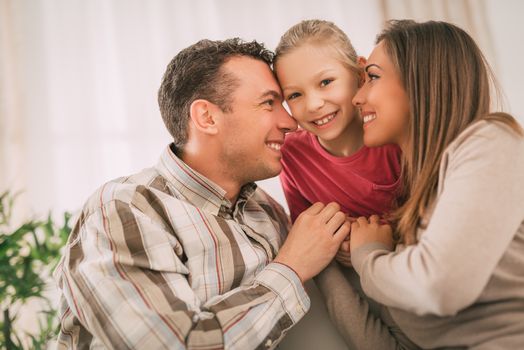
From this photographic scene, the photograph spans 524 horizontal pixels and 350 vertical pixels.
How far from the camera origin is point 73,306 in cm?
109

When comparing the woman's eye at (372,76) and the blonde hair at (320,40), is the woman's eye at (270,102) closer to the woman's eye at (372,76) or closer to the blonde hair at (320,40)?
the blonde hair at (320,40)

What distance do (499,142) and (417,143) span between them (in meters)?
0.25

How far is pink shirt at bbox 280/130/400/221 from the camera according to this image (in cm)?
151

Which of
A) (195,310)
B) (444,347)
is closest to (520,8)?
(444,347)

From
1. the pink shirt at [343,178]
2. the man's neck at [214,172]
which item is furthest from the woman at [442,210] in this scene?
the man's neck at [214,172]

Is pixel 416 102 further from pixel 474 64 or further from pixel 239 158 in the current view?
pixel 239 158

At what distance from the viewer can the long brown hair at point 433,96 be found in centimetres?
110

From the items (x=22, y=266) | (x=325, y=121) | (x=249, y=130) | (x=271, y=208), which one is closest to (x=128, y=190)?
(x=249, y=130)

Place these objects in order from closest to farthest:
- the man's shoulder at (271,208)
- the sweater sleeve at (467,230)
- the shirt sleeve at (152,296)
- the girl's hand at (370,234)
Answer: the sweater sleeve at (467,230) → the shirt sleeve at (152,296) → the girl's hand at (370,234) → the man's shoulder at (271,208)

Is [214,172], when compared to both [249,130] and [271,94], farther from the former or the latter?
[271,94]

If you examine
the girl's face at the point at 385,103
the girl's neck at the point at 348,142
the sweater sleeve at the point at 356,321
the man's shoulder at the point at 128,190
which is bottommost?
the sweater sleeve at the point at 356,321

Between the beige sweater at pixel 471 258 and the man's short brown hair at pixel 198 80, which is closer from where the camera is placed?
the beige sweater at pixel 471 258

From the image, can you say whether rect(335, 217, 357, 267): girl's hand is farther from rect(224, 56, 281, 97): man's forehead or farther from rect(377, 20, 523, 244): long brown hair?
rect(224, 56, 281, 97): man's forehead

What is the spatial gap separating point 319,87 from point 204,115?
0.39m
